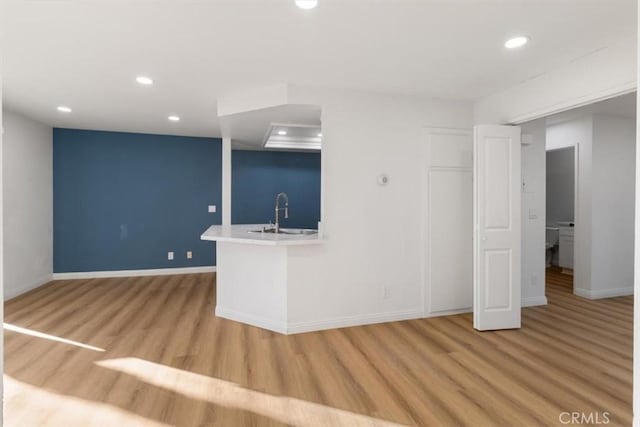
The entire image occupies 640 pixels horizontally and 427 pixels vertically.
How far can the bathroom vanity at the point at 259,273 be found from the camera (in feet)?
11.6

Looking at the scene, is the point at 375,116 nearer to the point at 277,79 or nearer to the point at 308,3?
the point at 277,79

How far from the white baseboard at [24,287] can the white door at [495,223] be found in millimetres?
5697

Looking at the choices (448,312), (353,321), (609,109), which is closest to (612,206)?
(609,109)

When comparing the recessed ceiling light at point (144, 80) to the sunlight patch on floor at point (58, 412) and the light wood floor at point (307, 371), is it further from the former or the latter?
the sunlight patch on floor at point (58, 412)

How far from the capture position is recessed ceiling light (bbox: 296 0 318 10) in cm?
212

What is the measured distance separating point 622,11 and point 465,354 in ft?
8.85

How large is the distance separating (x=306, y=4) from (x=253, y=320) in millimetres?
2936

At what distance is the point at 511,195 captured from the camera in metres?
3.66

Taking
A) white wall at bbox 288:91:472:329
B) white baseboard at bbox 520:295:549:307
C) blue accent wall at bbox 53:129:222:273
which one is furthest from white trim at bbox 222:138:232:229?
white baseboard at bbox 520:295:549:307

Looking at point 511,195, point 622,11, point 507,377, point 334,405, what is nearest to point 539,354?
point 507,377

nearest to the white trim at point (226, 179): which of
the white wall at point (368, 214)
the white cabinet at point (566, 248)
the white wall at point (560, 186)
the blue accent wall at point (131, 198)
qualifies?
the blue accent wall at point (131, 198)

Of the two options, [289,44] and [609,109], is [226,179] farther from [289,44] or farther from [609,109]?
[609,109]

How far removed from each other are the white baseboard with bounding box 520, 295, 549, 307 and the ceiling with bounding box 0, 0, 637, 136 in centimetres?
260

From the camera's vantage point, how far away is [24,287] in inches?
194
